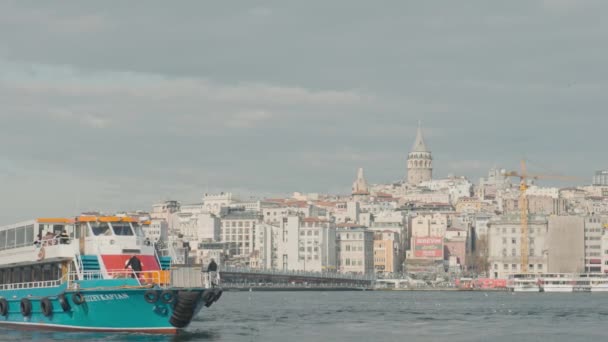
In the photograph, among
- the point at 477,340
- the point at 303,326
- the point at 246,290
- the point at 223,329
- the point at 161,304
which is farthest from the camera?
the point at 246,290

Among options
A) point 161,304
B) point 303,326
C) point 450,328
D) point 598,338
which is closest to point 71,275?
point 161,304

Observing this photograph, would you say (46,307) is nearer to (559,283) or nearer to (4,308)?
(4,308)

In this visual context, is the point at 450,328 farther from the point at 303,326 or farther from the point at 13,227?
the point at 13,227

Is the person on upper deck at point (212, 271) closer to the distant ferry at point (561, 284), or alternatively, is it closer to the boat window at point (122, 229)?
the boat window at point (122, 229)

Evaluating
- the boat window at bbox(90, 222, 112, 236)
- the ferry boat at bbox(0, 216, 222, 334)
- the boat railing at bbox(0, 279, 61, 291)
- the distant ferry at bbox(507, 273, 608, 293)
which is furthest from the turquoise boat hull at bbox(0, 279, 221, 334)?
the distant ferry at bbox(507, 273, 608, 293)

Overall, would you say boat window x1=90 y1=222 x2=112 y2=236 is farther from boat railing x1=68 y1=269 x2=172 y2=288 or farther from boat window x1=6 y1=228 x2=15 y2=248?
boat window x1=6 y1=228 x2=15 y2=248

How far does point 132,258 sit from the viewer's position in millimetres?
54438

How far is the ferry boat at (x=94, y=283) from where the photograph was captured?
52094 millimetres

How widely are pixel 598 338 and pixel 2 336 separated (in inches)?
1052

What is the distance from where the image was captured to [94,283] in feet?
174

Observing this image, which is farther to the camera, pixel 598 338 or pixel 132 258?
pixel 598 338

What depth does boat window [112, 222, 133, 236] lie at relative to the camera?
55.8 m

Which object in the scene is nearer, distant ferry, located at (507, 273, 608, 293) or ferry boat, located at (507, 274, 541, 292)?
distant ferry, located at (507, 273, 608, 293)

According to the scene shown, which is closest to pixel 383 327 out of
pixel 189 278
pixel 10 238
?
pixel 189 278
